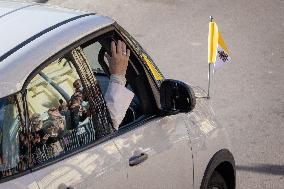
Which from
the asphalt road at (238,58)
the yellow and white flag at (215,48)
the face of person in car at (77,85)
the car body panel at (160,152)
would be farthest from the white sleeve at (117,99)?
the asphalt road at (238,58)

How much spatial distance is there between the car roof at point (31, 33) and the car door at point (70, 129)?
0.07 meters

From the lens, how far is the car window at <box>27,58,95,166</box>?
12.3 feet

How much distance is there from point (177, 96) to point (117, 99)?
18.0 inches

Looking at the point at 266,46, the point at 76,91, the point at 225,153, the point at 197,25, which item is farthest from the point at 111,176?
the point at 197,25

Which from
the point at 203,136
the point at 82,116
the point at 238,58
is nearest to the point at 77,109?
the point at 82,116

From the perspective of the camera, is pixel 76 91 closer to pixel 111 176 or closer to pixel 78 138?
pixel 78 138

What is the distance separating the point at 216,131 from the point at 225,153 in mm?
232

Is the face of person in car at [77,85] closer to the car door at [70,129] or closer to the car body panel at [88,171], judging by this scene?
the car door at [70,129]

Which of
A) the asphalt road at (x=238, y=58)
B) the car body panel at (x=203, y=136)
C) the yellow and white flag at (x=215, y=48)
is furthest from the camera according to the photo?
the asphalt road at (x=238, y=58)

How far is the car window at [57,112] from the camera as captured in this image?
374cm

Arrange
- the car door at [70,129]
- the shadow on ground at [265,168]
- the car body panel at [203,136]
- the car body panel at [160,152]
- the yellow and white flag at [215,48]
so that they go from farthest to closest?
the shadow on ground at [265,168]
the yellow and white flag at [215,48]
the car body panel at [203,136]
the car body panel at [160,152]
the car door at [70,129]

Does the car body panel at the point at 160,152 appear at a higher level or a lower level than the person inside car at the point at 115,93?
lower

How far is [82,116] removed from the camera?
4129 millimetres

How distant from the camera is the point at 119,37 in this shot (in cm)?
445
